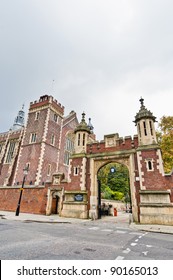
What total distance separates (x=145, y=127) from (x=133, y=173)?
444 cm

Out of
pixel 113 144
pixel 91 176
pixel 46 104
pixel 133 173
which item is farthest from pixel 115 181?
pixel 133 173

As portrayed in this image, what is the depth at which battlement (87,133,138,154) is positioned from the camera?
52.0 feet

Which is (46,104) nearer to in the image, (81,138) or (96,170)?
(81,138)

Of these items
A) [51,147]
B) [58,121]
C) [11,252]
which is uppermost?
[58,121]

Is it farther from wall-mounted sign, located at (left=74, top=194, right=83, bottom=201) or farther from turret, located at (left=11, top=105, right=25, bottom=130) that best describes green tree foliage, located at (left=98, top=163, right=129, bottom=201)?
turret, located at (left=11, top=105, right=25, bottom=130)

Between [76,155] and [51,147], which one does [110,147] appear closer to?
[76,155]

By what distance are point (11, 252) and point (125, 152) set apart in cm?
1269

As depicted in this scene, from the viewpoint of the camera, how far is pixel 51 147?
2836 centimetres

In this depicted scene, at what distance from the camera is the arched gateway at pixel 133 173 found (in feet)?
41.4

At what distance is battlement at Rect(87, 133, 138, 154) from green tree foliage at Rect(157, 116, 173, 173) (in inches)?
274

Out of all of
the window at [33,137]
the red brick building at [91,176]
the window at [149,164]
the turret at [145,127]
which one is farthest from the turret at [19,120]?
the window at [149,164]

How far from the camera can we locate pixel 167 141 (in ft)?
66.7

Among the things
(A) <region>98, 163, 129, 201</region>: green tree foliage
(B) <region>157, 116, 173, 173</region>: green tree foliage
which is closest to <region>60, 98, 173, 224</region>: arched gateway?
(B) <region>157, 116, 173, 173</region>: green tree foliage
